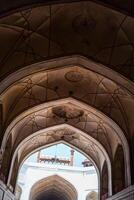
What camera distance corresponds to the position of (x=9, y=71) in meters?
10.1

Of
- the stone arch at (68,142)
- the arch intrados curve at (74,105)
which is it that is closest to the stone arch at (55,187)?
the stone arch at (68,142)

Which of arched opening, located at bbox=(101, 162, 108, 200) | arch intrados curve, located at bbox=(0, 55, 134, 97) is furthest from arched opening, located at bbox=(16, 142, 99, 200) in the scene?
arch intrados curve, located at bbox=(0, 55, 134, 97)

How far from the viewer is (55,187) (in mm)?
24516

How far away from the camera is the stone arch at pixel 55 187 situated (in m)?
24.0

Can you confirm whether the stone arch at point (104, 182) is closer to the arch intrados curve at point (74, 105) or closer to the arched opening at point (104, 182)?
the arched opening at point (104, 182)

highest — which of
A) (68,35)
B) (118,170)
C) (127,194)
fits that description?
(68,35)

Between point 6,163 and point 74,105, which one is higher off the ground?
point 74,105

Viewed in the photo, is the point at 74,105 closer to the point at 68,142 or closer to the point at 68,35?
the point at 68,142

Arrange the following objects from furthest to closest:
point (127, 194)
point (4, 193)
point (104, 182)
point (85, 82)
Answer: point (104, 182)
point (4, 193)
point (85, 82)
point (127, 194)

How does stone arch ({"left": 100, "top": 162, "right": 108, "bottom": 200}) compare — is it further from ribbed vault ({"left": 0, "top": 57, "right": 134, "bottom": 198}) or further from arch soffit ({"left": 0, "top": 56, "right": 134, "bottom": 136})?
arch soffit ({"left": 0, "top": 56, "right": 134, "bottom": 136})

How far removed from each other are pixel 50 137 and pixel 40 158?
10082mm

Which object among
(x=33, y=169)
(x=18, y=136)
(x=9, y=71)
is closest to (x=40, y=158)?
(x=33, y=169)

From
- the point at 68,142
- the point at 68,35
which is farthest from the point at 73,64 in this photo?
the point at 68,142

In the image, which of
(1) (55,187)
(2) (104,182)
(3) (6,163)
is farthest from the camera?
(1) (55,187)
